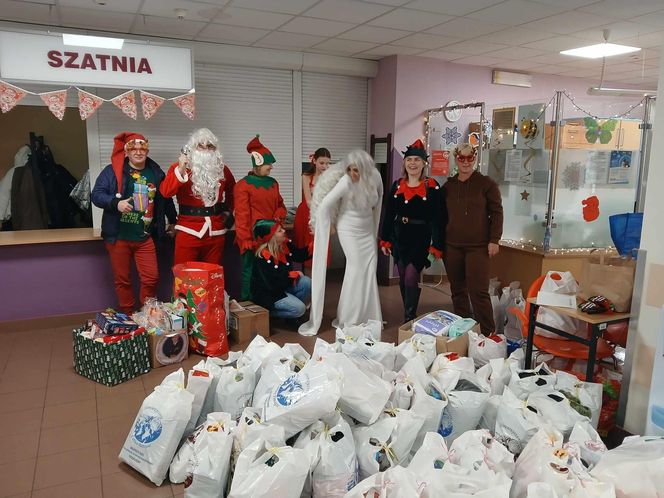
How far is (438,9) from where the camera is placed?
392 centimetres

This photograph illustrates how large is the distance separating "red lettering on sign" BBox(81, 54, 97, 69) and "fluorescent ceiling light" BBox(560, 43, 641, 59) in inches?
178

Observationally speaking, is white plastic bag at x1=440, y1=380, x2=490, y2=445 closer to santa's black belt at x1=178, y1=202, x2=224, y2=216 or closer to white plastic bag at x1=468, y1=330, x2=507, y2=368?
white plastic bag at x1=468, y1=330, x2=507, y2=368

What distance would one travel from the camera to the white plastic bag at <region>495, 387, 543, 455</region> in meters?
2.29

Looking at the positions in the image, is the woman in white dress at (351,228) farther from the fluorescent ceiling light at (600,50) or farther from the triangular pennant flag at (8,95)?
the fluorescent ceiling light at (600,50)

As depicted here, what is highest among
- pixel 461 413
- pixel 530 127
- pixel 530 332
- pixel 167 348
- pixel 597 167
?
pixel 530 127

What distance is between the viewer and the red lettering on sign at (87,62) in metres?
3.90

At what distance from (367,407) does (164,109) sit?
390 centimetres

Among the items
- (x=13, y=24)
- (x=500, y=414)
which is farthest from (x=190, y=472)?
(x=13, y=24)

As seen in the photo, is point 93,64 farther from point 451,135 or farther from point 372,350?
point 451,135

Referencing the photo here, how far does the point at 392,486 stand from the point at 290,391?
606 millimetres

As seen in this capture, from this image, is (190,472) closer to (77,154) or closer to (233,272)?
(233,272)

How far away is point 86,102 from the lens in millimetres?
4152

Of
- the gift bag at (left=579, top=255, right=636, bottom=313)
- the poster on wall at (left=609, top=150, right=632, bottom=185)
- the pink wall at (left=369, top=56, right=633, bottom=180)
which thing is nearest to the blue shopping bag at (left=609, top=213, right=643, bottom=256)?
the gift bag at (left=579, top=255, right=636, bottom=313)

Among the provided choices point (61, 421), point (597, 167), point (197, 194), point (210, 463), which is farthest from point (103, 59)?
point (597, 167)
